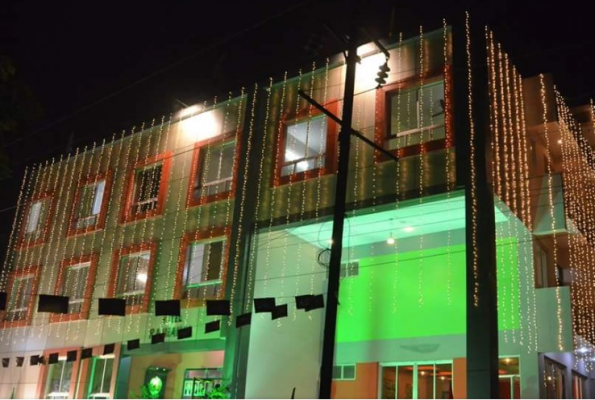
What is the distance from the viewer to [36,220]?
25.7m

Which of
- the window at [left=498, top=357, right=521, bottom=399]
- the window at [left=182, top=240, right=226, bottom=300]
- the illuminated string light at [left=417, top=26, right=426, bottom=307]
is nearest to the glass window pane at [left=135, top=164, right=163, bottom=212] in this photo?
the window at [left=182, top=240, right=226, bottom=300]

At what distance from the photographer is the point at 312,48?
12.4m

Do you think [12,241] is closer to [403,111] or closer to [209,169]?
[209,169]

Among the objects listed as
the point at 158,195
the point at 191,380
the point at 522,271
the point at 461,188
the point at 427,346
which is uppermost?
the point at 158,195

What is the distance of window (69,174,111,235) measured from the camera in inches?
898

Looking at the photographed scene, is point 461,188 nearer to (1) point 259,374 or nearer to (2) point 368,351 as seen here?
(2) point 368,351

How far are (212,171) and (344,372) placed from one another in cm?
739

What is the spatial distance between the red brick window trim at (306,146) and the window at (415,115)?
160 cm

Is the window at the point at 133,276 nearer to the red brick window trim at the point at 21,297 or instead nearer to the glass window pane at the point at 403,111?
the red brick window trim at the point at 21,297

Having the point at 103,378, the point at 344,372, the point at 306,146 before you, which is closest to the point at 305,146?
the point at 306,146

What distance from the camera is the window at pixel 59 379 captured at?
2101cm

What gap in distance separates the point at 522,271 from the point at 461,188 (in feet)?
12.5

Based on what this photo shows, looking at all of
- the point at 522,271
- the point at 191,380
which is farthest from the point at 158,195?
the point at 522,271

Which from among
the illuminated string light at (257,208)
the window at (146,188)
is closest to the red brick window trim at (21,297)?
the window at (146,188)
